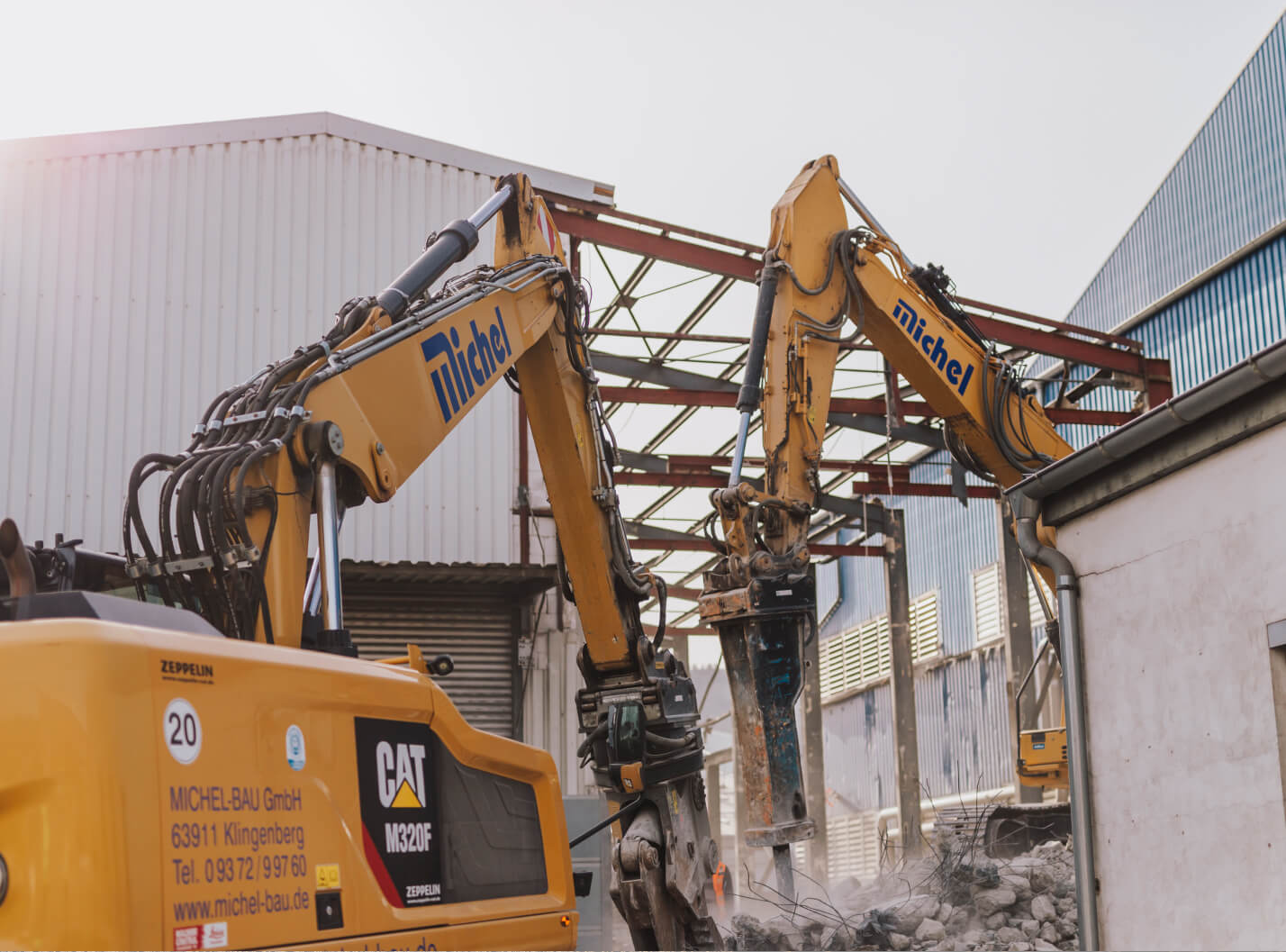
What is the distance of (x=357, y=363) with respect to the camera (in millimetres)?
7199

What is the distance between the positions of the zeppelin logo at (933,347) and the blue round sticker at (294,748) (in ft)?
28.4

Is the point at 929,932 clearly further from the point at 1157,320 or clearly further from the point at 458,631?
the point at 1157,320

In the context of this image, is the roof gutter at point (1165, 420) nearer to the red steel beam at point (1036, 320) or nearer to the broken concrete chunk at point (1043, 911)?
the broken concrete chunk at point (1043, 911)

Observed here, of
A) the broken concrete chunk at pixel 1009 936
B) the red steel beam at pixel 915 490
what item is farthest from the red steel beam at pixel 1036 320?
the broken concrete chunk at pixel 1009 936

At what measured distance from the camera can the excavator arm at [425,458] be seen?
6.30m

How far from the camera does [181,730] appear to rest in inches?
179

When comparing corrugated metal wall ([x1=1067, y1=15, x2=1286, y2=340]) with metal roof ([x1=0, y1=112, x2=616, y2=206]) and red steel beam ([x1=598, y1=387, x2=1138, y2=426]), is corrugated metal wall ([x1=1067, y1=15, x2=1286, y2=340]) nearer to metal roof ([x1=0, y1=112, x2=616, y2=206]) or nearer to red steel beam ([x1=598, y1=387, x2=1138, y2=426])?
red steel beam ([x1=598, y1=387, x2=1138, y2=426])

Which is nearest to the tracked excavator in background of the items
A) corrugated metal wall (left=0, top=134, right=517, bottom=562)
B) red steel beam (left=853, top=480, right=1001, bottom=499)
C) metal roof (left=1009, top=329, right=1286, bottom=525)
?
metal roof (left=1009, top=329, right=1286, bottom=525)

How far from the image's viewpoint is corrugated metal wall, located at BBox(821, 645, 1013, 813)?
87.0 feet

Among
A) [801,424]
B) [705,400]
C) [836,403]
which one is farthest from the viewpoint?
[836,403]

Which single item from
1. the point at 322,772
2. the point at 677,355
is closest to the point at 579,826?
the point at 677,355

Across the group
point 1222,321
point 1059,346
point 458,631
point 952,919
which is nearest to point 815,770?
point 1059,346

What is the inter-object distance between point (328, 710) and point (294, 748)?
26 centimetres

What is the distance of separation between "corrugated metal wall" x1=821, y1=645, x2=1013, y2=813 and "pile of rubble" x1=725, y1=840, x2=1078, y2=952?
1012 cm
